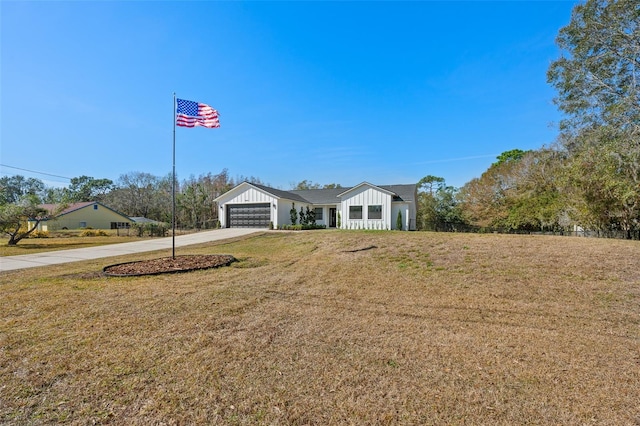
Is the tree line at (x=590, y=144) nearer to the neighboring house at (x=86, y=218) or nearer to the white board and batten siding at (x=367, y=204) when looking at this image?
the white board and batten siding at (x=367, y=204)

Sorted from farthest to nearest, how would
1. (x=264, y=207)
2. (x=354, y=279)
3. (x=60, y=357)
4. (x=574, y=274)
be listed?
1. (x=264, y=207)
2. (x=354, y=279)
3. (x=574, y=274)
4. (x=60, y=357)

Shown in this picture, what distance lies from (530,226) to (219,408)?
24.6 meters

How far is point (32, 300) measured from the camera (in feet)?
15.6

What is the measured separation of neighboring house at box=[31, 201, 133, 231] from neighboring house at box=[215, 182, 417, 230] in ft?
50.6

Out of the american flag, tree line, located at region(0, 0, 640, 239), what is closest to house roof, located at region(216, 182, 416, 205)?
tree line, located at region(0, 0, 640, 239)

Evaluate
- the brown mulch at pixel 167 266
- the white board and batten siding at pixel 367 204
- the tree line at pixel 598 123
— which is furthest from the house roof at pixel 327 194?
the brown mulch at pixel 167 266

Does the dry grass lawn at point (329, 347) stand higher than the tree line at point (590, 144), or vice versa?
the tree line at point (590, 144)

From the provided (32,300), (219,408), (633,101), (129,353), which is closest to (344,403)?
(219,408)

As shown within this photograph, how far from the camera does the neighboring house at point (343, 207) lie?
1928 cm

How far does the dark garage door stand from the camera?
1994cm

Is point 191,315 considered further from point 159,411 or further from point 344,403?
point 344,403

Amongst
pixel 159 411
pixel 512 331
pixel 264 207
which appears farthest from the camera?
pixel 264 207

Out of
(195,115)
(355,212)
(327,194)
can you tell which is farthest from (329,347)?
(327,194)

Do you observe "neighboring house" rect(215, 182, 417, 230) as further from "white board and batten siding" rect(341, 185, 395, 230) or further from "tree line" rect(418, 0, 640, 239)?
"tree line" rect(418, 0, 640, 239)
